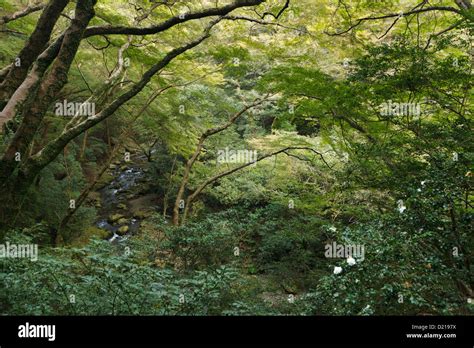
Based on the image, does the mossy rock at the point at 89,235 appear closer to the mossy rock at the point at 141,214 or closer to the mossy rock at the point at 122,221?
the mossy rock at the point at 122,221

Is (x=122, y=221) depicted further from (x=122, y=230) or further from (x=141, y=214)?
(x=141, y=214)

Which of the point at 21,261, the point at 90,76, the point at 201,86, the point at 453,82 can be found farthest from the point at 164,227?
the point at 90,76

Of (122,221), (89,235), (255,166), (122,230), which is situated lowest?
(89,235)

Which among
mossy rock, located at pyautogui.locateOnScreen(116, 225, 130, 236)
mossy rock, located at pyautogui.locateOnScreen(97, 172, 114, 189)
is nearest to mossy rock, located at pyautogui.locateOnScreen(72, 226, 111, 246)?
mossy rock, located at pyautogui.locateOnScreen(116, 225, 130, 236)

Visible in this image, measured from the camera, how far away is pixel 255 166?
14500 millimetres

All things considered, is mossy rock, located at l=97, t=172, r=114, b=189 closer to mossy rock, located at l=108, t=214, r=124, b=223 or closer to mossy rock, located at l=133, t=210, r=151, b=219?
mossy rock, located at l=108, t=214, r=124, b=223

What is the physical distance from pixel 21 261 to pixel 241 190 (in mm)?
10075

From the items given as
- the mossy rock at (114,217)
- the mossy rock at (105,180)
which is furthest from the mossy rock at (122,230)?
the mossy rock at (105,180)

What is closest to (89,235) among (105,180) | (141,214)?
(141,214)

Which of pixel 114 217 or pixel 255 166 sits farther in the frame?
pixel 114 217

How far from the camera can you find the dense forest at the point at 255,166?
4.12 meters

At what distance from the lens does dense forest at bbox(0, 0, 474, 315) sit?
13.5 feet

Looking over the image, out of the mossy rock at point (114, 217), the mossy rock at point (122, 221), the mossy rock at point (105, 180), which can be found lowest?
the mossy rock at point (122, 221)
